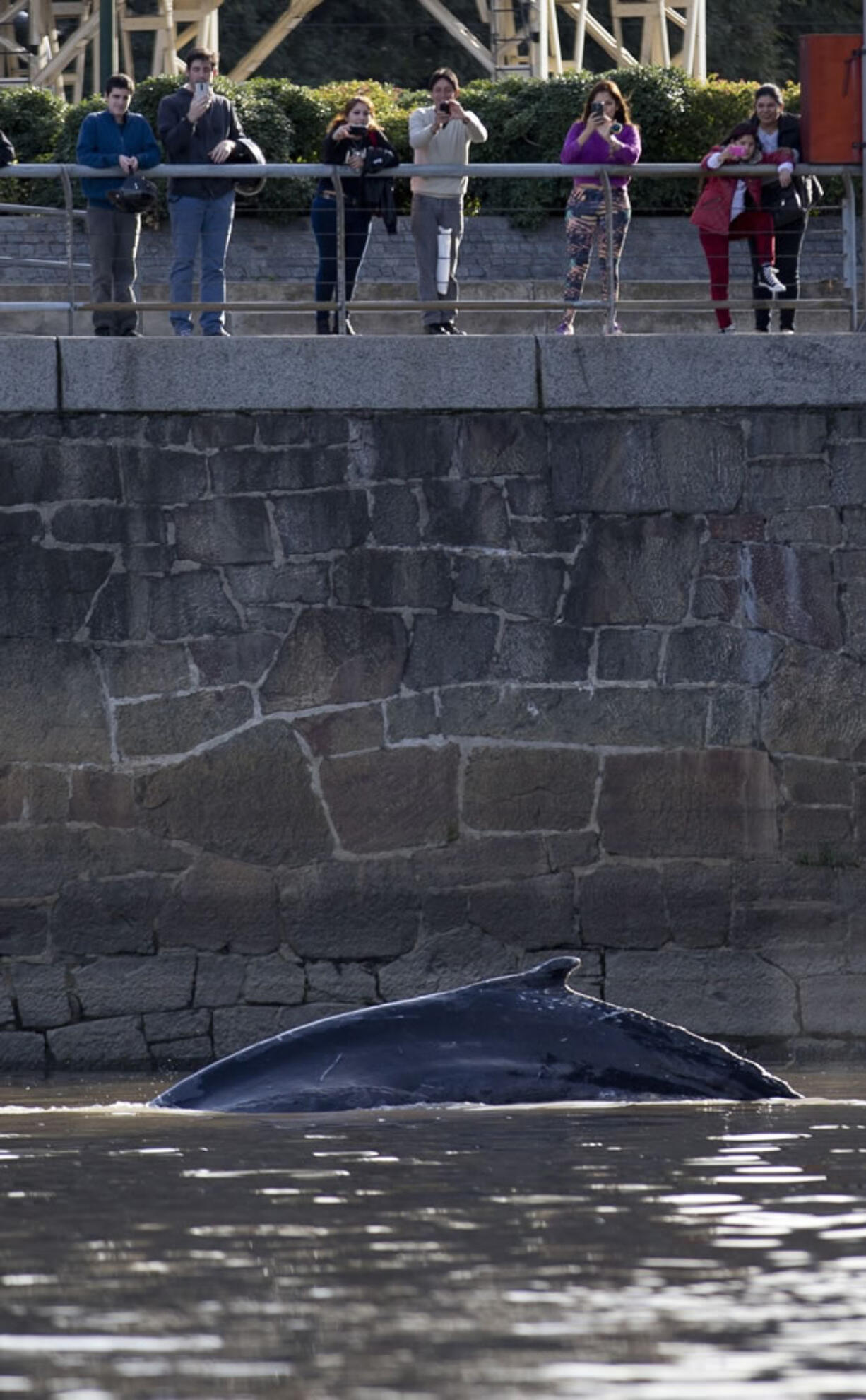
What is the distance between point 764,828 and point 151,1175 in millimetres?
4340

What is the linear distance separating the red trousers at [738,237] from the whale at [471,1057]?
4547 mm

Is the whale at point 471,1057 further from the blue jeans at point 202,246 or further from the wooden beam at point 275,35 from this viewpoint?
the wooden beam at point 275,35

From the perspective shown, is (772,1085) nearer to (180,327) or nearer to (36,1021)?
(36,1021)

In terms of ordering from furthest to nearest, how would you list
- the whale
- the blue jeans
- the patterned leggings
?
the patterned leggings, the blue jeans, the whale

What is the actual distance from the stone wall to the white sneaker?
100 centimetres

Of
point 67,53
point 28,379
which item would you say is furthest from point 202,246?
point 67,53

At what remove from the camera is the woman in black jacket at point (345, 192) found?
12.6 meters

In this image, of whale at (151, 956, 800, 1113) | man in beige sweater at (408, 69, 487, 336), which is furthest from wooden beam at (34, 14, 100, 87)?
whale at (151, 956, 800, 1113)

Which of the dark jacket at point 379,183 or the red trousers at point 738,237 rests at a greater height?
the dark jacket at point 379,183

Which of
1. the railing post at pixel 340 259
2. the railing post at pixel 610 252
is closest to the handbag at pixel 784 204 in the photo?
the railing post at pixel 610 252

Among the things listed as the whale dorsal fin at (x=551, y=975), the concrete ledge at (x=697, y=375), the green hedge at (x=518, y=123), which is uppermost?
the green hedge at (x=518, y=123)

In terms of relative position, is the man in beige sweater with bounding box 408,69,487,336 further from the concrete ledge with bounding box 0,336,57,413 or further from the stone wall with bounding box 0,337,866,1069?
the concrete ledge with bounding box 0,336,57,413

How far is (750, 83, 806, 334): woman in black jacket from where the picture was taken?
12.7 m

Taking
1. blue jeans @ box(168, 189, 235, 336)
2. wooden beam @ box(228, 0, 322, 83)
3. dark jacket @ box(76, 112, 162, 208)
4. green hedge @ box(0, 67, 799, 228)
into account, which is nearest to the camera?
dark jacket @ box(76, 112, 162, 208)
